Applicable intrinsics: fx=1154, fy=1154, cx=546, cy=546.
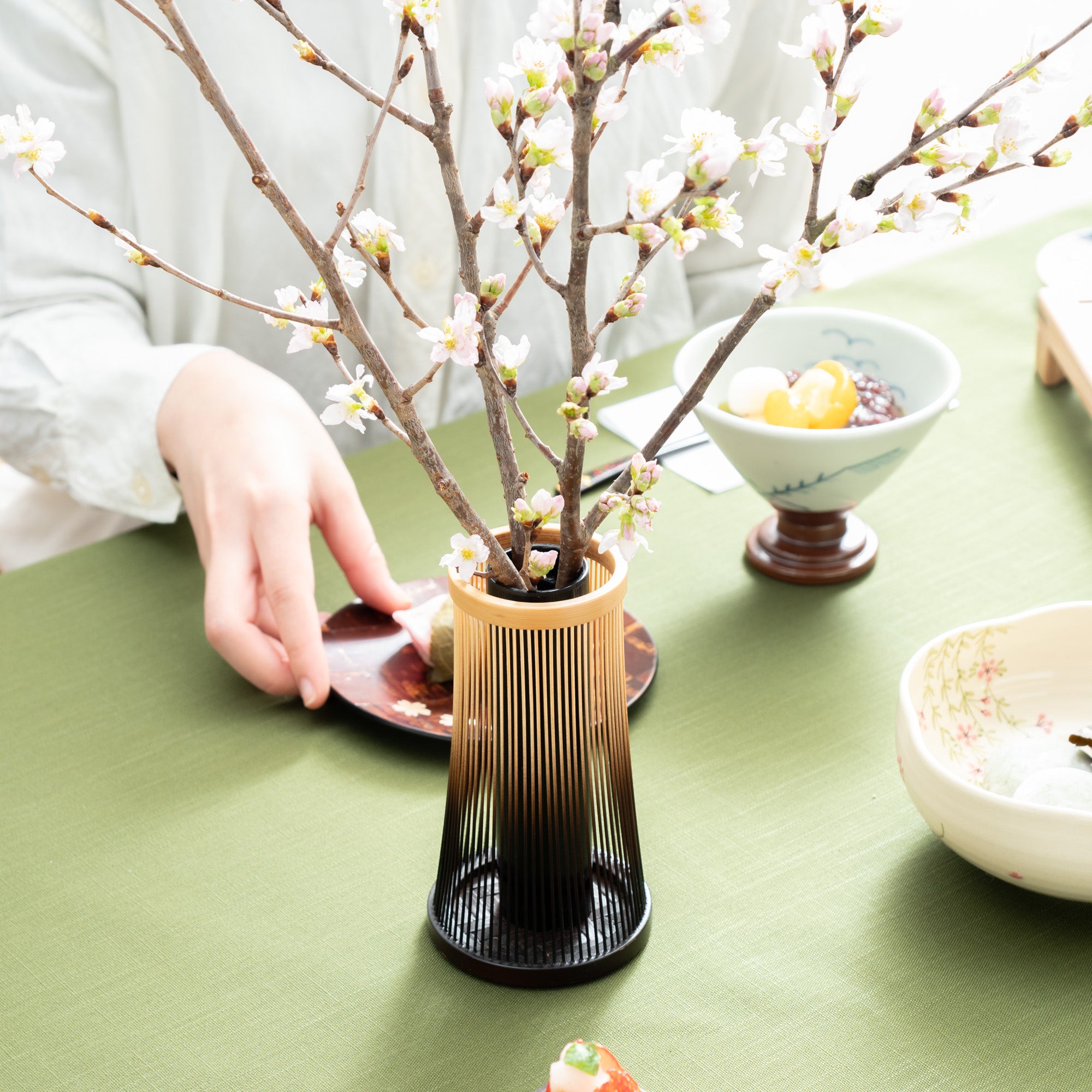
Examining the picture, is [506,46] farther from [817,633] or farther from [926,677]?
[926,677]

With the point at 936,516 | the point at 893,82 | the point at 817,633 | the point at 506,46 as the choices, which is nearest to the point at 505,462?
the point at 817,633

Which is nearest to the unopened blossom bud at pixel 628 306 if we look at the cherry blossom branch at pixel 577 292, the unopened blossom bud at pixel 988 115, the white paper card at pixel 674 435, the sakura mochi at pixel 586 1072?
the cherry blossom branch at pixel 577 292

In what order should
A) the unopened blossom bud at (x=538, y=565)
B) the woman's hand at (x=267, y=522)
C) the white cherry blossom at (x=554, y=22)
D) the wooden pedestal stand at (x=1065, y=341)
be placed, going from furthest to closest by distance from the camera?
the wooden pedestal stand at (x=1065, y=341) → the woman's hand at (x=267, y=522) → the unopened blossom bud at (x=538, y=565) → the white cherry blossom at (x=554, y=22)

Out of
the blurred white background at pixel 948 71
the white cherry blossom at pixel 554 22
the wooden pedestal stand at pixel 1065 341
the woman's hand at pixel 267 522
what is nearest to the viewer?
the white cherry blossom at pixel 554 22

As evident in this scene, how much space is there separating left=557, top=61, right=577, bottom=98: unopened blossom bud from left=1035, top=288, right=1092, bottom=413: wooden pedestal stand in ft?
2.00

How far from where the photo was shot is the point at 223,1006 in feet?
1.55

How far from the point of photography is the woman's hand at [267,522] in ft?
2.08

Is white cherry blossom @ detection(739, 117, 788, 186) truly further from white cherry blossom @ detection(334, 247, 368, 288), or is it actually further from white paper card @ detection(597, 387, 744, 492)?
white paper card @ detection(597, 387, 744, 492)

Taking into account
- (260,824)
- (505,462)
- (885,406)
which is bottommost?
(260,824)

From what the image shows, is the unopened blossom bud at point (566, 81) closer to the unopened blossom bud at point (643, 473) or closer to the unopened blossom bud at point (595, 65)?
the unopened blossom bud at point (595, 65)

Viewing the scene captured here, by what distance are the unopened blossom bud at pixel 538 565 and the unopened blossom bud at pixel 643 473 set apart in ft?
0.17

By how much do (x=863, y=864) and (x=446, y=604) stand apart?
257 mm

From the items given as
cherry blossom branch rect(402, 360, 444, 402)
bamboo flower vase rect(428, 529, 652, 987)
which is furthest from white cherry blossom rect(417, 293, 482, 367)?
bamboo flower vase rect(428, 529, 652, 987)

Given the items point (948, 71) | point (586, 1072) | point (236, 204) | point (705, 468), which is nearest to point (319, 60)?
point (586, 1072)
